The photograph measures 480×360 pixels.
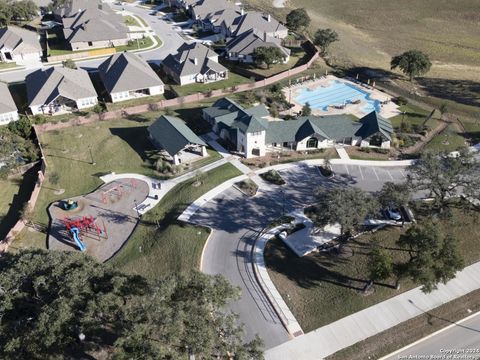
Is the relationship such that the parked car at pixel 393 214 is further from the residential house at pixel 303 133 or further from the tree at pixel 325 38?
the tree at pixel 325 38

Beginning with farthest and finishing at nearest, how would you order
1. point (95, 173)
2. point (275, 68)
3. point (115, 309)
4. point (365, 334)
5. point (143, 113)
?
point (275, 68) < point (143, 113) < point (95, 173) < point (365, 334) < point (115, 309)

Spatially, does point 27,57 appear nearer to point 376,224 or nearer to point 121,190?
point 121,190

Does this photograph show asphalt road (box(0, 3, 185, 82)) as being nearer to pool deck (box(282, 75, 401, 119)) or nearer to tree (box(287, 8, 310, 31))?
tree (box(287, 8, 310, 31))

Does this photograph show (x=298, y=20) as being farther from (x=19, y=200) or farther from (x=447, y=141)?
(x=19, y=200)

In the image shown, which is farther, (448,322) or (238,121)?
(238,121)

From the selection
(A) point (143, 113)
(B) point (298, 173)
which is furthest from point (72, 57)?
(B) point (298, 173)

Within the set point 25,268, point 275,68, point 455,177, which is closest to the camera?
point 25,268
